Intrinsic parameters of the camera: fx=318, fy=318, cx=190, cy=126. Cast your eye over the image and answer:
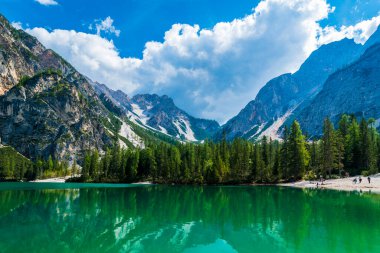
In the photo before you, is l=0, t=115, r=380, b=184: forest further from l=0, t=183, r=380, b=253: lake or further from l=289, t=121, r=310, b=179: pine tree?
l=0, t=183, r=380, b=253: lake

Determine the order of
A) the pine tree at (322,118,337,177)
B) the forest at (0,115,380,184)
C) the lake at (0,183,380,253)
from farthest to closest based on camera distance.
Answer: the forest at (0,115,380,184), the pine tree at (322,118,337,177), the lake at (0,183,380,253)

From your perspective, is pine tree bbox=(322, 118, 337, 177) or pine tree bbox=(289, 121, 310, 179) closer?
pine tree bbox=(322, 118, 337, 177)

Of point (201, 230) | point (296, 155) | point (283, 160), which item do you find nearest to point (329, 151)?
point (296, 155)

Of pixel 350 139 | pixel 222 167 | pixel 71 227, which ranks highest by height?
pixel 350 139

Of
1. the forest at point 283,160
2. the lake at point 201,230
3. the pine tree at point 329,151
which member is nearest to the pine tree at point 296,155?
the forest at point 283,160

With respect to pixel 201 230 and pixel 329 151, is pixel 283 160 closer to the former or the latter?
pixel 329 151

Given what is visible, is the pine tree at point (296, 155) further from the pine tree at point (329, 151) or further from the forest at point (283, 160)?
the pine tree at point (329, 151)

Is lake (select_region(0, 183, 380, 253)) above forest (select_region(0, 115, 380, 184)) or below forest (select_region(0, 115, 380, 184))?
below

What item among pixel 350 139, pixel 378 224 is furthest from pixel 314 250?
pixel 350 139

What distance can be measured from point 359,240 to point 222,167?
91010 mm

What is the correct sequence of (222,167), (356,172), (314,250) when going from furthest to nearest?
1. (222,167)
2. (356,172)
3. (314,250)

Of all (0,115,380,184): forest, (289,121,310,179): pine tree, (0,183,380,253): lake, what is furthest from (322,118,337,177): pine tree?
(0,183,380,253): lake

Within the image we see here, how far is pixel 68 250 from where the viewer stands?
23.4 m

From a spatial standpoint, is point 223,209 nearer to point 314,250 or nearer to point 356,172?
point 314,250
